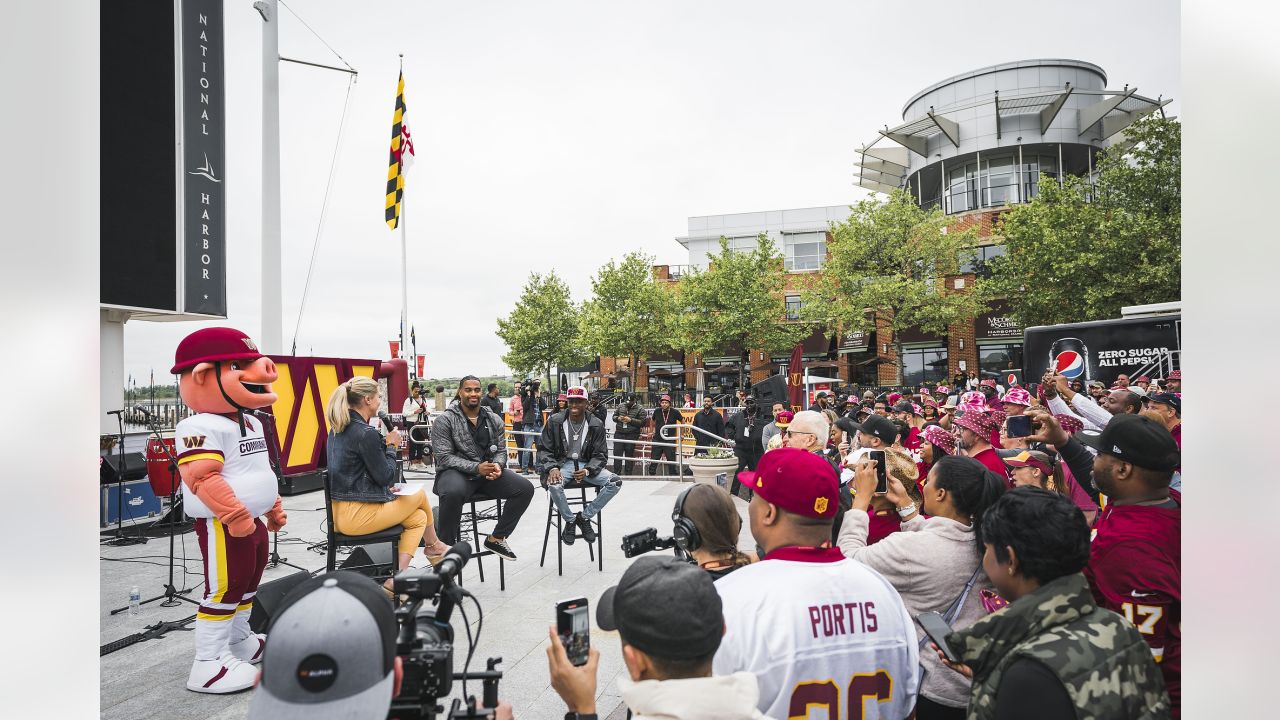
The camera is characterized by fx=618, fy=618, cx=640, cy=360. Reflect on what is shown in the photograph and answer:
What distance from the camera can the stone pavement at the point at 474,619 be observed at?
3.64 m

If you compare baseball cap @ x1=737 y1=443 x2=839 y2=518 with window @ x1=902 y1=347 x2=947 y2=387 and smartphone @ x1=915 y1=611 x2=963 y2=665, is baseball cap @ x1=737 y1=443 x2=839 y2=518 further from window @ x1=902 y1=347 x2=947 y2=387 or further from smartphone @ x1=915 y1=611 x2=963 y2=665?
window @ x1=902 y1=347 x2=947 y2=387

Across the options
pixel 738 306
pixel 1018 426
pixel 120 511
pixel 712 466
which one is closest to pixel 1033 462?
pixel 1018 426

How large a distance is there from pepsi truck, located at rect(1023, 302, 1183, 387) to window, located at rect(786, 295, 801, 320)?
28.7 metres

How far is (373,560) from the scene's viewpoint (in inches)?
188

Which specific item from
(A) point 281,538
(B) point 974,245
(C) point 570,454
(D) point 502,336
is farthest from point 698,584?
(D) point 502,336

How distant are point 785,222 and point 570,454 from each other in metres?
47.9

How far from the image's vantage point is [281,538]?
310 inches

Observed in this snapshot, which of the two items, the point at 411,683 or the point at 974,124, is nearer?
the point at 411,683

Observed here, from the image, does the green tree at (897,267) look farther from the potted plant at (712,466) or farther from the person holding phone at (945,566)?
the person holding phone at (945,566)

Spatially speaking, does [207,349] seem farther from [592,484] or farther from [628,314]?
[628,314]

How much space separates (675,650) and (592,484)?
224 inches

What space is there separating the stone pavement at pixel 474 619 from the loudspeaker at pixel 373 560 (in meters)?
0.70

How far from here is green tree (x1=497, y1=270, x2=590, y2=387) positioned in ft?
139
